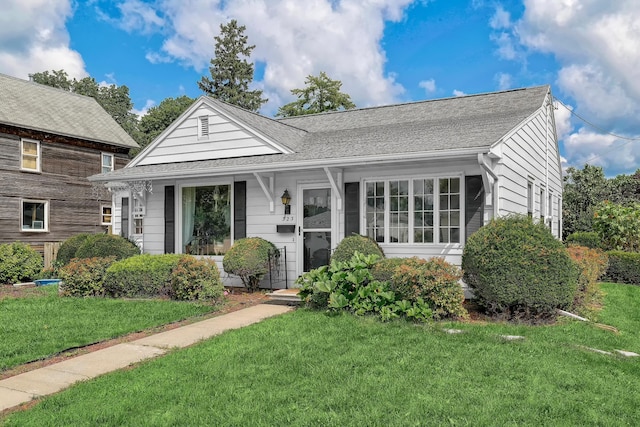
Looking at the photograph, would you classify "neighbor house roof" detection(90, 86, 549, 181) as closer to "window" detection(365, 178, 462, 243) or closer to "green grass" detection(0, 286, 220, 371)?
"window" detection(365, 178, 462, 243)

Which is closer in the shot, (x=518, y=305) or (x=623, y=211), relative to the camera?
(x=518, y=305)

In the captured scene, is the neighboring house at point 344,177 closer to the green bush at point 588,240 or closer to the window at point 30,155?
the green bush at point 588,240

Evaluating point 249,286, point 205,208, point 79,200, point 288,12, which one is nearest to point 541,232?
point 249,286

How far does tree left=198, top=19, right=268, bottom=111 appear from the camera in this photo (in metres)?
36.9

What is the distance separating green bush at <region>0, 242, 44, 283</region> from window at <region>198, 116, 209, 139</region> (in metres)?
7.21

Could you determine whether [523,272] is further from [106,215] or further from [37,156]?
[106,215]

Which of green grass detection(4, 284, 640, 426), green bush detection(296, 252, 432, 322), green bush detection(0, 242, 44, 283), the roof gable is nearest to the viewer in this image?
green grass detection(4, 284, 640, 426)

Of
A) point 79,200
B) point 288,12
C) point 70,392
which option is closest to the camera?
point 70,392

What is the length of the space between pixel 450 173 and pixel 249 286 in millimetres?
4743

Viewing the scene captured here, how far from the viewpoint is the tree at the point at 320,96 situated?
28.5 meters

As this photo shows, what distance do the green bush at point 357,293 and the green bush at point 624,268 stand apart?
8220 millimetres

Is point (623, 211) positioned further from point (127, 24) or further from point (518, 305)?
point (127, 24)

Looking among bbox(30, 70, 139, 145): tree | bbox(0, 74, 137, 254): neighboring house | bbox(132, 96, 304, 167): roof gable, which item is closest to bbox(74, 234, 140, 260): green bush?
bbox(132, 96, 304, 167): roof gable

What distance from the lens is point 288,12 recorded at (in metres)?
14.1
